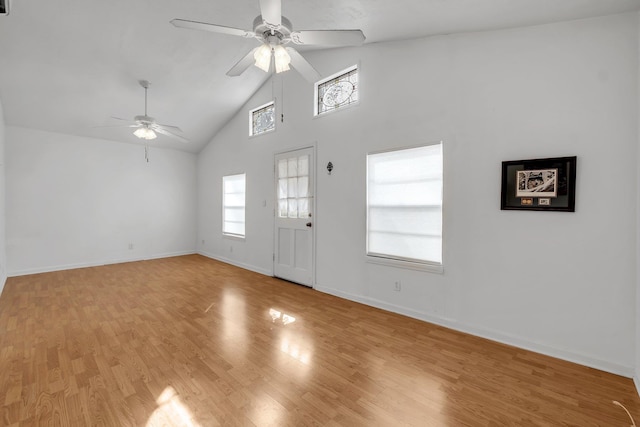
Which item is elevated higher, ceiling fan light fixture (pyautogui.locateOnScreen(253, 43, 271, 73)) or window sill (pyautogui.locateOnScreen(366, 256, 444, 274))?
ceiling fan light fixture (pyautogui.locateOnScreen(253, 43, 271, 73))

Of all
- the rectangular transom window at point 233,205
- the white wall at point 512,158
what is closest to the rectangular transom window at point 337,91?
the white wall at point 512,158

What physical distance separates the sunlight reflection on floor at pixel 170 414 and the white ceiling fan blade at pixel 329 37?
2.78 meters

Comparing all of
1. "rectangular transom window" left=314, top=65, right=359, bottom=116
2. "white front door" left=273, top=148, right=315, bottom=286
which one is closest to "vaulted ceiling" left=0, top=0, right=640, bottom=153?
"rectangular transom window" left=314, top=65, right=359, bottom=116

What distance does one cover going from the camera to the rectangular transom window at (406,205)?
3.18 meters

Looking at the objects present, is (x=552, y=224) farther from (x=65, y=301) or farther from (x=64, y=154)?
(x=64, y=154)

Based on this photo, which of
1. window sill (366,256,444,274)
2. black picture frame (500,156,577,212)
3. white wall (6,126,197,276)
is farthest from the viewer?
white wall (6,126,197,276)

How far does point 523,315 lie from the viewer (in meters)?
2.62

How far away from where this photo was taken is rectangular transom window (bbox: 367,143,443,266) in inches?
125

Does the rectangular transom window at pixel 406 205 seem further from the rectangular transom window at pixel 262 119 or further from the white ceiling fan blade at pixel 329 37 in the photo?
the rectangular transom window at pixel 262 119

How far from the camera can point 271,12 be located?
188cm

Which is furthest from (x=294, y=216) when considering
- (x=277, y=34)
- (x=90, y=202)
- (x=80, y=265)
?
(x=80, y=265)

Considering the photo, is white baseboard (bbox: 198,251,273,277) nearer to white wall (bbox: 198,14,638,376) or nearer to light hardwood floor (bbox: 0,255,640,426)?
light hardwood floor (bbox: 0,255,640,426)

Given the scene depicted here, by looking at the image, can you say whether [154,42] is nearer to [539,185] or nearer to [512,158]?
[512,158]

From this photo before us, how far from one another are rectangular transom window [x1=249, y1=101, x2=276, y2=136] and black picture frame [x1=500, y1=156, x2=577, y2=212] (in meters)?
3.88
